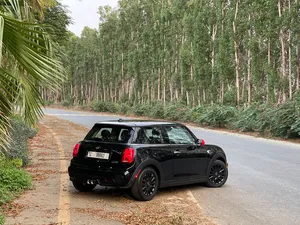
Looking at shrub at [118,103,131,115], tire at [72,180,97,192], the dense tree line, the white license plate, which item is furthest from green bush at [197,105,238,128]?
shrub at [118,103,131,115]

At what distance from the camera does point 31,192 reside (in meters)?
8.57

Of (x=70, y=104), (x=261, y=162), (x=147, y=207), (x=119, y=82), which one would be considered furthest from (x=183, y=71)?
(x=70, y=104)

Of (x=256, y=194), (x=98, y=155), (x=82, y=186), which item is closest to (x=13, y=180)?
(x=82, y=186)

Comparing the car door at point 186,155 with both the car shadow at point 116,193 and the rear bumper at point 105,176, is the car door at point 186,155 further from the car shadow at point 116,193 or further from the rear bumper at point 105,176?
the rear bumper at point 105,176

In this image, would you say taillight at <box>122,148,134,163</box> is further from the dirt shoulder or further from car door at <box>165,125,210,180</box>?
car door at <box>165,125,210,180</box>

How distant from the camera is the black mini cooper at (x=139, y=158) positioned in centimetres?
806

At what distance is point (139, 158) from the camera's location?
8117 mm

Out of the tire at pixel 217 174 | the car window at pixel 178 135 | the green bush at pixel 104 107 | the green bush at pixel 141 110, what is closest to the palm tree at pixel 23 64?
the car window at pixel 178 135

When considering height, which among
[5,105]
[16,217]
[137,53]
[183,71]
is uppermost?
[137,53]

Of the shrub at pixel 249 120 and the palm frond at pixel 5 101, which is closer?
the palm frond at pixel 5 101

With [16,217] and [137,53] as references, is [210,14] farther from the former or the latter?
[16,217]

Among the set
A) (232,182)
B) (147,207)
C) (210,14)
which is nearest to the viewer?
(147,207)

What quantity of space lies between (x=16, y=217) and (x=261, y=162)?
365 inches

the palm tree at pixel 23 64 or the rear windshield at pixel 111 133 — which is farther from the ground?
the palm tree at pixel 23 64
